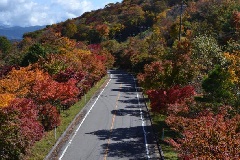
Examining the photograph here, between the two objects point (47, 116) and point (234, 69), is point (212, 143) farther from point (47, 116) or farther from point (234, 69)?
point (47, 116)

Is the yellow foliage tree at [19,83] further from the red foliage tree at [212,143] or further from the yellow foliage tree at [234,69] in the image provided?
the yellow foliage tree at [234,69]

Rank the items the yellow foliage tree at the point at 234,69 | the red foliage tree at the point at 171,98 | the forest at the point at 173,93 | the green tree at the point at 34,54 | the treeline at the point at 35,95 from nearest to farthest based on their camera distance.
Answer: the forest at the point at 173,93 < the treeline at the point at 35,95 < the yellow foliage tree at the point at 234,69 < the red foliage tree at the point at 171,98 < the green tree at the point at 34,54

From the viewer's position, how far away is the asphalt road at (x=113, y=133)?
18500 mm

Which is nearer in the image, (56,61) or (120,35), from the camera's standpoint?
(56,61)

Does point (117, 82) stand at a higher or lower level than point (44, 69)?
lower

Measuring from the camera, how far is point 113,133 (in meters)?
22.6

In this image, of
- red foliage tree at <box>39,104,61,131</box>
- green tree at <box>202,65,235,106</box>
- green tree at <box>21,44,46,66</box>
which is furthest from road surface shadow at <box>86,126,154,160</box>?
green tree at <box>21,44,46,66</box>

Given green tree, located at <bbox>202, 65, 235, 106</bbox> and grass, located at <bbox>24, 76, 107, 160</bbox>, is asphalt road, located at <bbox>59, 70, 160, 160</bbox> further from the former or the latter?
green tree, located at <bbox>202, 65, 235, 106</bbox>

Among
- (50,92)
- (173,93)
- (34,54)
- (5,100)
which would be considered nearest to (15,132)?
(5,100)

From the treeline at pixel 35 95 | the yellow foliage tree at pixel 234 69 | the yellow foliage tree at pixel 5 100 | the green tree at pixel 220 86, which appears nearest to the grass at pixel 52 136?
the treeline at pixel 35 95

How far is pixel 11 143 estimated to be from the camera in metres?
16.2

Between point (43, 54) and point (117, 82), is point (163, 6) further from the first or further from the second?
point (43, 54)

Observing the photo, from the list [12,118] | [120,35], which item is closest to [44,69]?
[12,118]

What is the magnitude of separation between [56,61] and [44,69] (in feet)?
5.18
